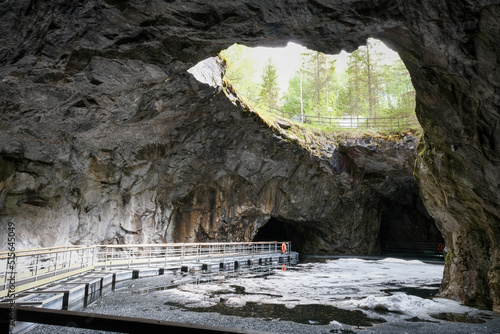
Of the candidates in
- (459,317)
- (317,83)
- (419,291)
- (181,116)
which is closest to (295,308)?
(459,317)

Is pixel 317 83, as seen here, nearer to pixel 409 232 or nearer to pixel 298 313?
pixel 409 232

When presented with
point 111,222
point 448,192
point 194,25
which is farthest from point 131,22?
point 111,222

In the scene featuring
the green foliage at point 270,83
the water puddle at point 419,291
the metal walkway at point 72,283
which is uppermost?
the green foliage at point 270,83

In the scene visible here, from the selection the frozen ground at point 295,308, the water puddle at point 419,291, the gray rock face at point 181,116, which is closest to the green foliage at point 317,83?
the gray rock face at point 181,116

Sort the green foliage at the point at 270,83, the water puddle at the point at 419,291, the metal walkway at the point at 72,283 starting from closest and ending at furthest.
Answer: the metal walkway at the point at 72,283 → the water puddle at the point at 419,291 → the green foliage at the point at 270,83

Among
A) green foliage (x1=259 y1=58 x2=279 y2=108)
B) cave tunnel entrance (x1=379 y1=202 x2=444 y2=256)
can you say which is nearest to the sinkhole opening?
green foliage (x1=259 y1=58 x2=279 y2=108)

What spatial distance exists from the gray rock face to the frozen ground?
178 centimetres

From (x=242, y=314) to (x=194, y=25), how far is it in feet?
21.2

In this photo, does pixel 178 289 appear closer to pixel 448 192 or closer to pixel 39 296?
pixel 39 296

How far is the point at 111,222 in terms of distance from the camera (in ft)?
60.7

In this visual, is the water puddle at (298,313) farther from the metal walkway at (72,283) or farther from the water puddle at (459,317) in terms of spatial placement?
the metal walkway at (72,283)

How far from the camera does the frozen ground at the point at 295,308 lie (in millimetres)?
6586

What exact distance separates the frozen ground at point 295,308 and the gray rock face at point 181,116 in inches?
70.1

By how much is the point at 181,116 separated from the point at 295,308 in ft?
35.6
